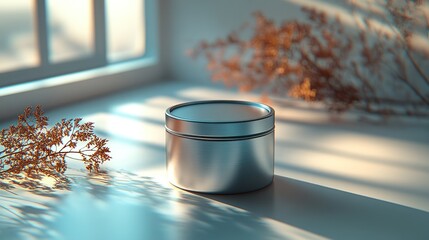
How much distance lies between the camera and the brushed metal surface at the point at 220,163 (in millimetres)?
1810

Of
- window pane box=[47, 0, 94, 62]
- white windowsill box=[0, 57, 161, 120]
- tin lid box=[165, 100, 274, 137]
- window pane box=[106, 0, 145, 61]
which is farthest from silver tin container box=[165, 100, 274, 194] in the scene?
window pane box=[106, 0, 145, 61]

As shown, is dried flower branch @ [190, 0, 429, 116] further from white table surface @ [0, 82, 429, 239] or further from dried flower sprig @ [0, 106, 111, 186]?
dried flower sprig @ [0, 106, 111, 186]

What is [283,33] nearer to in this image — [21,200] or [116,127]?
[116,127]

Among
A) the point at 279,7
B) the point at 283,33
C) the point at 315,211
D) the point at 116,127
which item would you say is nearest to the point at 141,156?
the point at 116,127

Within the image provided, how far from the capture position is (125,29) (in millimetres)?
3678

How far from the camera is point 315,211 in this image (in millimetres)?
1772

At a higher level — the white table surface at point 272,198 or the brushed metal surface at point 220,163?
the brushed metal surface at point 220,163

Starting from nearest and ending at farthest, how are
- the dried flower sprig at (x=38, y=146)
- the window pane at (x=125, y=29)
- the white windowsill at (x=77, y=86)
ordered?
the dried flower sprig at (x=38, y=146), the white windowsill at (x=77, y=86), the window pane at (x=125, y=29)

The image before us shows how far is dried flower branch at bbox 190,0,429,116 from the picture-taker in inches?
114

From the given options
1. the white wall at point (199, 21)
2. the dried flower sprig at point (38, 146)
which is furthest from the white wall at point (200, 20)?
the dried flower sprig at point (38, 146)

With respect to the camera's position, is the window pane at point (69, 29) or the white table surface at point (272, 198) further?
the window pane at point (69, 29)

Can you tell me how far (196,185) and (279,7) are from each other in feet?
5.68

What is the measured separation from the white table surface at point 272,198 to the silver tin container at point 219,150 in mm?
44

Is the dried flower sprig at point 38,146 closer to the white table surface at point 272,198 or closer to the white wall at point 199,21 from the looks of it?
the white table surface at point 272,198
